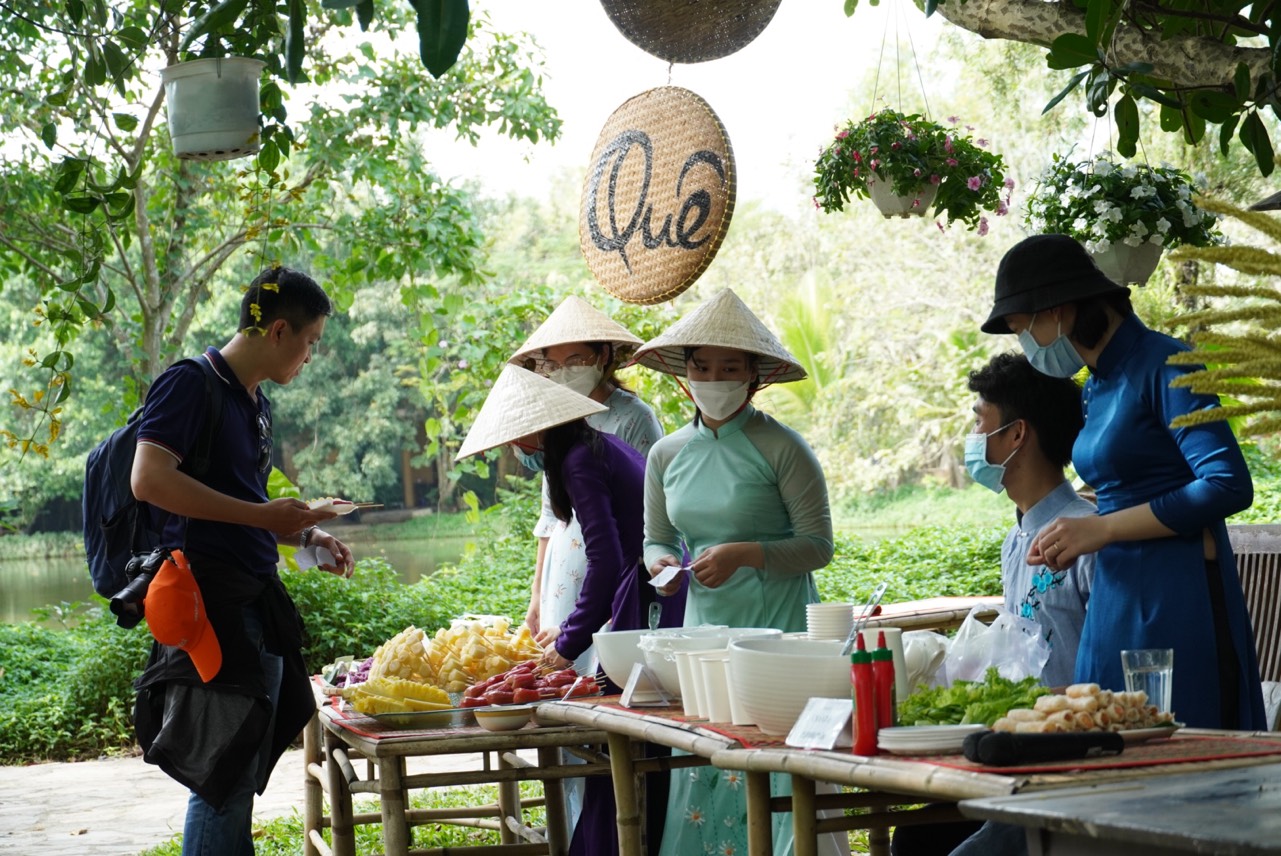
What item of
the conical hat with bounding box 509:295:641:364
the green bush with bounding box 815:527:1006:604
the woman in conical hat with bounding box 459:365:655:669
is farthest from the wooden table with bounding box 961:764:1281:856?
the green bush with bounding box 815:527:1006:604

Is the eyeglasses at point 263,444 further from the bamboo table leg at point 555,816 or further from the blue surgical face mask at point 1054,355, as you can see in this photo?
the blue surgical face mask at point 1054,355

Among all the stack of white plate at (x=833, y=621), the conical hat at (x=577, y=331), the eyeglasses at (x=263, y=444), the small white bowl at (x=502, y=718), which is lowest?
the small white bowl at (x=502, y=718)

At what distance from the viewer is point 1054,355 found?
8.68 ft

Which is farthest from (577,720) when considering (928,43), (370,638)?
(928,43)

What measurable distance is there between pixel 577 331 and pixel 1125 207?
1655mm

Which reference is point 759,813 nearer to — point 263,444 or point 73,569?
point 263,444

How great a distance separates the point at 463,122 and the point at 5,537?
20.1 meters

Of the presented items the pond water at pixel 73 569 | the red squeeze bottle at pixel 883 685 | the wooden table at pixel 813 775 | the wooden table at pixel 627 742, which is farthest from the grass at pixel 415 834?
the pond water at pixel 73 569

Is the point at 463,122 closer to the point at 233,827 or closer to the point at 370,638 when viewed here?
the point at 370,638

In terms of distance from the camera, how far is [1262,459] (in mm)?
11328

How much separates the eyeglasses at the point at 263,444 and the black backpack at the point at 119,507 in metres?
0.18

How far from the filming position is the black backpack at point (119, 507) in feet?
9.96

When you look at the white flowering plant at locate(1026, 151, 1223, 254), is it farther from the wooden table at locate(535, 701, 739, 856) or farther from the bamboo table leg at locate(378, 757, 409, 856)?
the bamboo table leg at locate(378, 757, 409, 856)

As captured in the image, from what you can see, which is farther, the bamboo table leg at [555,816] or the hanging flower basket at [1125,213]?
the bamboo table leg at [555,816]
